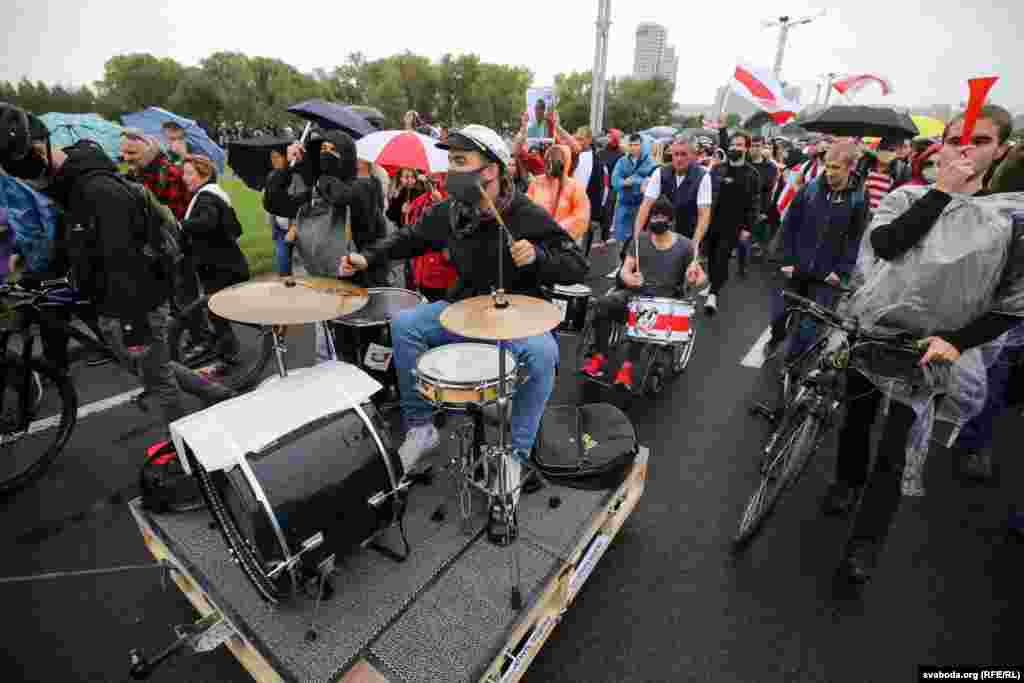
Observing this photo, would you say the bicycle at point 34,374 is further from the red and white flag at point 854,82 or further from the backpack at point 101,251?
the red and white flag at point 854,82

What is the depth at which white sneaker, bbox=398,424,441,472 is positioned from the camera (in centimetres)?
306

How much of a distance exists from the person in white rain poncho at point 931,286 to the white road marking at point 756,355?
281 cm

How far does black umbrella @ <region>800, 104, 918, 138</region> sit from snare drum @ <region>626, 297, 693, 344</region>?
2952 millimetres

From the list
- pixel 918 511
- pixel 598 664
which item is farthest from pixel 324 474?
pixel 918 511

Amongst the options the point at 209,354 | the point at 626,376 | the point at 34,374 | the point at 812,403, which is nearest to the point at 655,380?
the point at 626,376

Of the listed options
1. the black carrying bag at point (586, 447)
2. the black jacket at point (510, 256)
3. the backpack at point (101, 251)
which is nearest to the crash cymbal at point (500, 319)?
the black jacket at point (510, 256)

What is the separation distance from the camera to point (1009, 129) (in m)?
2.38

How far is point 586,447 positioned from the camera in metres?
3.03

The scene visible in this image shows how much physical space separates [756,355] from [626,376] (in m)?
2.19

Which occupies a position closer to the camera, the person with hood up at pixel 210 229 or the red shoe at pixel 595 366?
the person with hood up at pixel 210 229

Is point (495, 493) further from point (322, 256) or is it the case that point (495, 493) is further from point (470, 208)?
point (322, 256)

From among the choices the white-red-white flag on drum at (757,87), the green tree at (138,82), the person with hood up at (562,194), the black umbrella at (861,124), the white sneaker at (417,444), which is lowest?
the white sneaker at (417,444)

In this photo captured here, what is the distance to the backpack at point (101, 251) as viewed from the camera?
305 cm

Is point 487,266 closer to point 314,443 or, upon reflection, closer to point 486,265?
point 486,265
